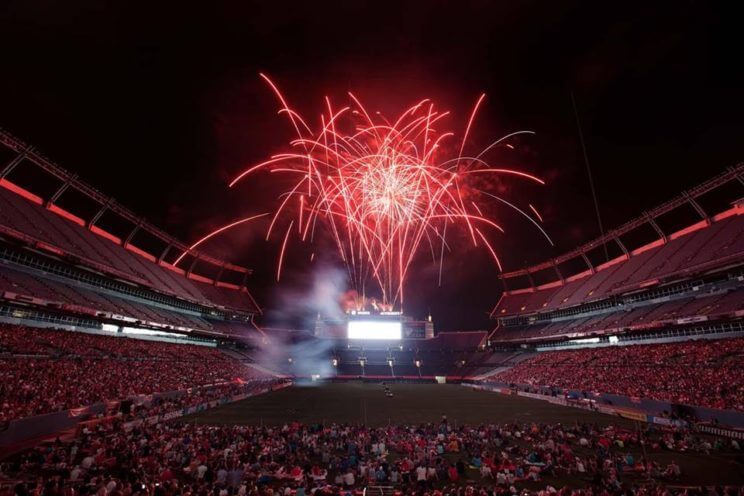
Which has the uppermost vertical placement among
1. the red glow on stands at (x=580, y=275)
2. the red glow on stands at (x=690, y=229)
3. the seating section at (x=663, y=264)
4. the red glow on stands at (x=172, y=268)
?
the red glow on stands at (x=172, y=268)

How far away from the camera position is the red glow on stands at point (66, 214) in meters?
44.2

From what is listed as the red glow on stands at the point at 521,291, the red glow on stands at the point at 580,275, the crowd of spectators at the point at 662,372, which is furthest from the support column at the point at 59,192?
the red glow on stands at the point at 521,291

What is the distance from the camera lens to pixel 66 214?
46.3 metres

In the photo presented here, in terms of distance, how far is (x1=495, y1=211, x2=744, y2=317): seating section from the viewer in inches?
1505

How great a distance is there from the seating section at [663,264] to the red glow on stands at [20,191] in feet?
227

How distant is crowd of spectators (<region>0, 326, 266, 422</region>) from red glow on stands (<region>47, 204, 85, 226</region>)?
53.8 ft

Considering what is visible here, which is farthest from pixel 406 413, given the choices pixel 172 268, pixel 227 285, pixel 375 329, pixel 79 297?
pixel 227 285

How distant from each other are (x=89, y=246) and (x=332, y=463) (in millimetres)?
41455

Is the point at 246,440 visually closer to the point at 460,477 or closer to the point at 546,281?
the point at 460,477

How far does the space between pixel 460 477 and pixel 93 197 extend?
153 ft

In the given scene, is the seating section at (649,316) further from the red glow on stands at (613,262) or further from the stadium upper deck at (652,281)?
the red glow on stands at (613,262)

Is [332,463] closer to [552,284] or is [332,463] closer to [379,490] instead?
[379,490]

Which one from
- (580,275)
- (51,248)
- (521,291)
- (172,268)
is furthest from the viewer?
(521,291)

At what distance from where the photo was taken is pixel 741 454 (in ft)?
59.9
